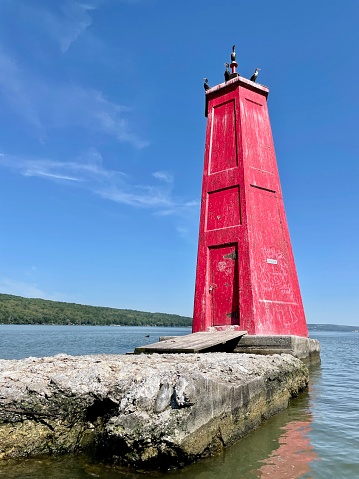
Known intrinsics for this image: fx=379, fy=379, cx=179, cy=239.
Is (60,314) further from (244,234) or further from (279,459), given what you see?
(279,459)

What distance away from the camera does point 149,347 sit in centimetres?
647

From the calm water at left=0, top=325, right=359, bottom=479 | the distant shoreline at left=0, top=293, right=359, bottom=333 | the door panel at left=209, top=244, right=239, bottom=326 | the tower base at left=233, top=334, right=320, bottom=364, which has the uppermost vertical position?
the distant shoreline at left=0, top=293, right=359, bottom=333

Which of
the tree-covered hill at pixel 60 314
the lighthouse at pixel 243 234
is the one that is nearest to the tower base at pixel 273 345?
the lighthouse at pixel 243 234

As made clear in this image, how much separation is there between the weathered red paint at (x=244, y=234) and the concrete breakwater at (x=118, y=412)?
5317 mm

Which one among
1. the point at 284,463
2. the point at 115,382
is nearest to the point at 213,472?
the point at 284,463

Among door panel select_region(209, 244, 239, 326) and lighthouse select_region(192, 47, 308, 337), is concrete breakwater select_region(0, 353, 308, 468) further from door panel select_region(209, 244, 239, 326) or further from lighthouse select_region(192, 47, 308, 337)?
door panel select_region(209, 244, 239, 326)

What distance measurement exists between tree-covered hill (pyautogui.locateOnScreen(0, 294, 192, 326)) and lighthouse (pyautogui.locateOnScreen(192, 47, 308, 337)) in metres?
102

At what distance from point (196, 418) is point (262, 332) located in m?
5.80

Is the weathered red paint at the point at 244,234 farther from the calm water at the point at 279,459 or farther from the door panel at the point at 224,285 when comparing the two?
the calm water at the point at 279,459

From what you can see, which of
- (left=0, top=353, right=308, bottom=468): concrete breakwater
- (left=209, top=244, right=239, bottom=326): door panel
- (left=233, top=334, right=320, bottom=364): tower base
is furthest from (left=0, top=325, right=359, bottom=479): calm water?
(left=209, top=244, right=239, bottom=326): door panel

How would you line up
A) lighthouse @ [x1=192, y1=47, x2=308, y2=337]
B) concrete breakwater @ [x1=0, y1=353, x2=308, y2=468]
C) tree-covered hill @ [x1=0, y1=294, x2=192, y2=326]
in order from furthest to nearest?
tree-covered hill @ [x1=0, y1=294, x2=192, y2=326] < lighthouse @ [x1=192, y1=47, x2=308, y2=337] < concrete breakwater @ [x1=0, y1=353, x2=308, y2=468]

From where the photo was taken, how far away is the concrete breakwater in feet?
9.94

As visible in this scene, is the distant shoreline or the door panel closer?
the door panel

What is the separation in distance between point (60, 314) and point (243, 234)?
11208 centimetres
